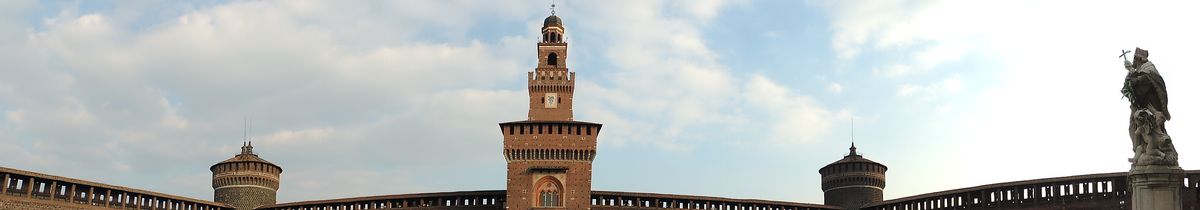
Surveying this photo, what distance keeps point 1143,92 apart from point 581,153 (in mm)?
43868

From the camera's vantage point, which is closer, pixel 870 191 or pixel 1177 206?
pixel 1177 206

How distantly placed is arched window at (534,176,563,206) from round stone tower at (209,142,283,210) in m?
22.0

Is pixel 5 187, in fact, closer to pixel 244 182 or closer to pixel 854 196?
pixel 244 182

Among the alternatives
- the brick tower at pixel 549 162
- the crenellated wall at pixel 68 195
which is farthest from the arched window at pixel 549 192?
the crenellated wall at pixel 68 195

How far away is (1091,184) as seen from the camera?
48.7m

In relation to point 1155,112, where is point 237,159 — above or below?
above

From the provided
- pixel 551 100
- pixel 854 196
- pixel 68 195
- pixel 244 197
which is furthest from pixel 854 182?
pixel 68 195

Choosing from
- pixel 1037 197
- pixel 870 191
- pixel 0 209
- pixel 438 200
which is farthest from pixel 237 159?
pixel 1037 197

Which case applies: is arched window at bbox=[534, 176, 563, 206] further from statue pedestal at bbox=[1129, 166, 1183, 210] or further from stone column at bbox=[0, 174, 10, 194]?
statue pedestal at bbox=[1129, 166, 1183, 210]

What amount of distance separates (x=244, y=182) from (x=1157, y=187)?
63.6 metres

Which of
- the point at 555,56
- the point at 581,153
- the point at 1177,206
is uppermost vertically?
the point at 555,56

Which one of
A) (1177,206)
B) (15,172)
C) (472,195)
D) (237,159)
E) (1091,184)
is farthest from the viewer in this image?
(237,159)

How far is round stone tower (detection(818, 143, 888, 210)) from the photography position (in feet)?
238

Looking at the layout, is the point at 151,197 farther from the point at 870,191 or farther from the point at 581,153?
the point at 870,191
